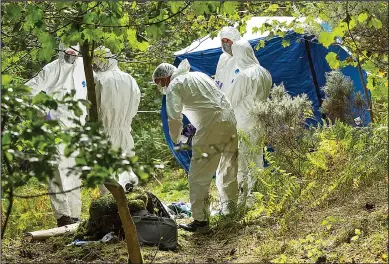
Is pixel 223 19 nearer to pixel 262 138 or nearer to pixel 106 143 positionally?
pixel 262 138

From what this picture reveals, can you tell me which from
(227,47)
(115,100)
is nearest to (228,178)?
(115,100)

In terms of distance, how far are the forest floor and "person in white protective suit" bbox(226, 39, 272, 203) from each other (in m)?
1.37

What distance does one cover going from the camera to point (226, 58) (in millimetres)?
9523

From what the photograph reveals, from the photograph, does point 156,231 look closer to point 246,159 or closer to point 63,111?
point 246,159

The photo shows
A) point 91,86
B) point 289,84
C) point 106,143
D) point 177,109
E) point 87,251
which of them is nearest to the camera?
point 106,143

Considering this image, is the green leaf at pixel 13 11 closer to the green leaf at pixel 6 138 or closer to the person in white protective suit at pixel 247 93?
the green leaf at pixel 6 138

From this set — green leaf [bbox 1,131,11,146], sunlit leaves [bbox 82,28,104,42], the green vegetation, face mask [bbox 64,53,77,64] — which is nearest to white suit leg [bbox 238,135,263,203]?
the green vegetation

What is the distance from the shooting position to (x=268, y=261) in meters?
5.31

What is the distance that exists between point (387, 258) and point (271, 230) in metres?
1.77

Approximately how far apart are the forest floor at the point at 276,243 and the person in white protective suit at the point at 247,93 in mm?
1370

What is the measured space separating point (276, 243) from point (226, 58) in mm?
4327

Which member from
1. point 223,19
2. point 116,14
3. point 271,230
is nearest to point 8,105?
point 116,14

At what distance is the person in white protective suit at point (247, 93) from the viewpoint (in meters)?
8.20

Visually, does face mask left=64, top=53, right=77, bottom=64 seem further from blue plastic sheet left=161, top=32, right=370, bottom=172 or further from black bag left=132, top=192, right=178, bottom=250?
blue plastic sheet left=161, top=32, right=370, bottom=172
